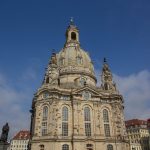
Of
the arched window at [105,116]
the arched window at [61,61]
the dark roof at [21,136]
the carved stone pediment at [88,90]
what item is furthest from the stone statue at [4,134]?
the dark roof at [21,136]

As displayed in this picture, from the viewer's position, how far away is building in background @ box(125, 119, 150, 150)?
305 feet

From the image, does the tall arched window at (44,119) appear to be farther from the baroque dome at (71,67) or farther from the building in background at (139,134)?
the building in background at (139,134)

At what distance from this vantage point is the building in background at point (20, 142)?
105 meters

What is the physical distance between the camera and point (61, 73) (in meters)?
66.3

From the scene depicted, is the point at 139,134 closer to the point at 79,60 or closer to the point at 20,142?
the point at 79,60

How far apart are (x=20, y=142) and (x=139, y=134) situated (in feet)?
167

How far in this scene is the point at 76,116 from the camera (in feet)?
180

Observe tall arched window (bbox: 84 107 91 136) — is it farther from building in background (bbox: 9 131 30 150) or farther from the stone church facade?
building in background (bbox: 9 131 30 150)

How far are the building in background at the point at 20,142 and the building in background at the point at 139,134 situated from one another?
4447 cm

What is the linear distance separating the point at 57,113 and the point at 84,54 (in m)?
23.7

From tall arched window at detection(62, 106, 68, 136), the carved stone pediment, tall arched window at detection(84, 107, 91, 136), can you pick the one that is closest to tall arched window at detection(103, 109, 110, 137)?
tall arched window at detection(84, 107, 91, 136)

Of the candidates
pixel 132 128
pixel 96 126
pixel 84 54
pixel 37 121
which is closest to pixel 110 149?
pixel 96 126

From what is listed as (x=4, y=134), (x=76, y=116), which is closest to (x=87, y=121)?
(x=76, y=116)

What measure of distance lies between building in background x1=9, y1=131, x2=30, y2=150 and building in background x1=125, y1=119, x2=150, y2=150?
44.5 m
